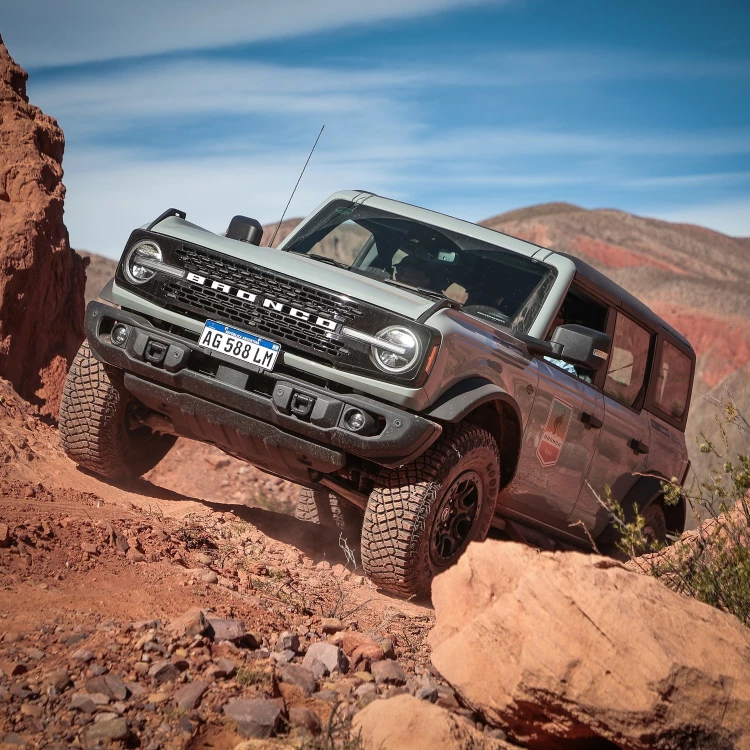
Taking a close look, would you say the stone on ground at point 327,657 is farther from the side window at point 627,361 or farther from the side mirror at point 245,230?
the side window at point 627,361

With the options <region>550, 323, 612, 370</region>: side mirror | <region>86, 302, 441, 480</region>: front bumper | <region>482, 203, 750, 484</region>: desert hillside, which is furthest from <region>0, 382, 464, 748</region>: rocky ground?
<region>482, 203, 750, 484</region>: desert hillside

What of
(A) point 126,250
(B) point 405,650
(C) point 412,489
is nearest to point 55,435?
(A) point 126,250

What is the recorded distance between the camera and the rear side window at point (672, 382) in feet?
22.4

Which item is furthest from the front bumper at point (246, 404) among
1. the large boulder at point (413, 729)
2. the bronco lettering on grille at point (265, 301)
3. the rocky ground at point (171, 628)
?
the large boulder at point (413, 729)

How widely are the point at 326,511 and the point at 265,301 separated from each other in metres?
2.35

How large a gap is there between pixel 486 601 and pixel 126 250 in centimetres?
261

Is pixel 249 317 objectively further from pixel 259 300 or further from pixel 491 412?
pixel 491 412

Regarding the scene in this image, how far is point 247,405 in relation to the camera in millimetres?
4371

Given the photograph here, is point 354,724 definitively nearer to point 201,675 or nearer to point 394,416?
point 201,675

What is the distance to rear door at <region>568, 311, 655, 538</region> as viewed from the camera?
19.9ft

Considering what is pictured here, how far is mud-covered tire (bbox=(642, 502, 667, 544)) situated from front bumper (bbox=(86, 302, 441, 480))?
295 cm

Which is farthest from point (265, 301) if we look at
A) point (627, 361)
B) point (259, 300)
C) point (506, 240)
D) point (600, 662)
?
point (627, 361)

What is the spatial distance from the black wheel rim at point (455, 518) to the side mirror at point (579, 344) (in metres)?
0.83

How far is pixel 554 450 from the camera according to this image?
218 inches
